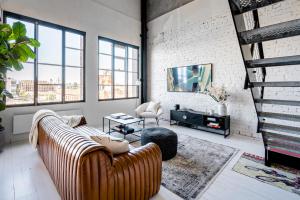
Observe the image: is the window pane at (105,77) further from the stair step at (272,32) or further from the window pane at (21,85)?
the stair step at (272,32)

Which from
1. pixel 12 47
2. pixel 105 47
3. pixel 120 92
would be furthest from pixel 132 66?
Answer: pixel 12 47

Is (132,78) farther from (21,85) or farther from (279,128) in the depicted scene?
(279,128)

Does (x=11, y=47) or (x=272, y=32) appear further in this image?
(x=11, y=47)

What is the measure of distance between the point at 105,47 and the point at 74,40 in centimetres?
103

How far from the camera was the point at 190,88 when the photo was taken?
198 inches

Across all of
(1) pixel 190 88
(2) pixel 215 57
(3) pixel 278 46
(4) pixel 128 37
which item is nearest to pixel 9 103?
(4) pixel 128 37

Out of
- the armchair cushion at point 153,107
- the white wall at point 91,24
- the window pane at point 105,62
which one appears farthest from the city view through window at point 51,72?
the armchair cushion at point 153,107

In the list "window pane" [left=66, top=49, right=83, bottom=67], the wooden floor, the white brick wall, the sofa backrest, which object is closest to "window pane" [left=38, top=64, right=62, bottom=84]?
"window pane" [left=66, top=49, right=83, bottom=67]

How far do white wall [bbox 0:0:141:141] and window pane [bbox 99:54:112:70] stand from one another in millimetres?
245

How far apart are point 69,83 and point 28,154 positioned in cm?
223

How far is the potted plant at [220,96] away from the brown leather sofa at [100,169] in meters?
2.90

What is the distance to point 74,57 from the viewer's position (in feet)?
15.1

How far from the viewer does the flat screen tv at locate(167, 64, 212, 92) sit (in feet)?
15.3

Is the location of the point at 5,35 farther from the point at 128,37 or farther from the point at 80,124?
the point at 128,37
